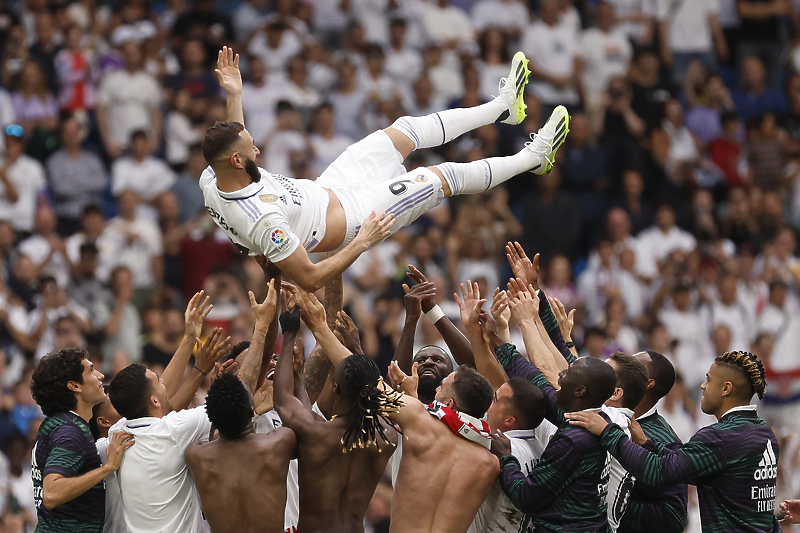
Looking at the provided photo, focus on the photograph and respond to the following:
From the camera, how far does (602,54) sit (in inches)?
639

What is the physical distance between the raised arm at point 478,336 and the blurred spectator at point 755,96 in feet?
35.5

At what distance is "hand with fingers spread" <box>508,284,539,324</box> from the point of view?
7.14 m

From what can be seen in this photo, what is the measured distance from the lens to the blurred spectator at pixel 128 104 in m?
13.8

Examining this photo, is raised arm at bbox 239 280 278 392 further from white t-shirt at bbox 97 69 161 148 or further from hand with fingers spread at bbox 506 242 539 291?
white t-shirt at bbox 97 69 161 148

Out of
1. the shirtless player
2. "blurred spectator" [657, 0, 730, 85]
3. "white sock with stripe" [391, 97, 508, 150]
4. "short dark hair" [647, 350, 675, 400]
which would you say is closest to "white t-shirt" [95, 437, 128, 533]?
the shirtless player

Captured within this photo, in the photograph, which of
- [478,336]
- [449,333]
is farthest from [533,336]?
[449,333]

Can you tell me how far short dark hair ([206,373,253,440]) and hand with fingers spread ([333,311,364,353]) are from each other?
134 cm

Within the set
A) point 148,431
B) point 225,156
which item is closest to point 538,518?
point 148,431

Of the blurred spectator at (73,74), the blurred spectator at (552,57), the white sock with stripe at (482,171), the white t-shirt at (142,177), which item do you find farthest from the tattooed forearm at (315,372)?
the blurred spectator at (552,57)

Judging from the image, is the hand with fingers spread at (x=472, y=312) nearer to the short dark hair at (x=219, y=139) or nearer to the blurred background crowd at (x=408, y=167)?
the short dark hair at (x=219, y=139)

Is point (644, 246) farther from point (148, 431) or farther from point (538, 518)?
point (148, 431)

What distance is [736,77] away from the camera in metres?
17.5

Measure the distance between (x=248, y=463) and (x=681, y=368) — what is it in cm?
813

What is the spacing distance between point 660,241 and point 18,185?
8.07 metres
